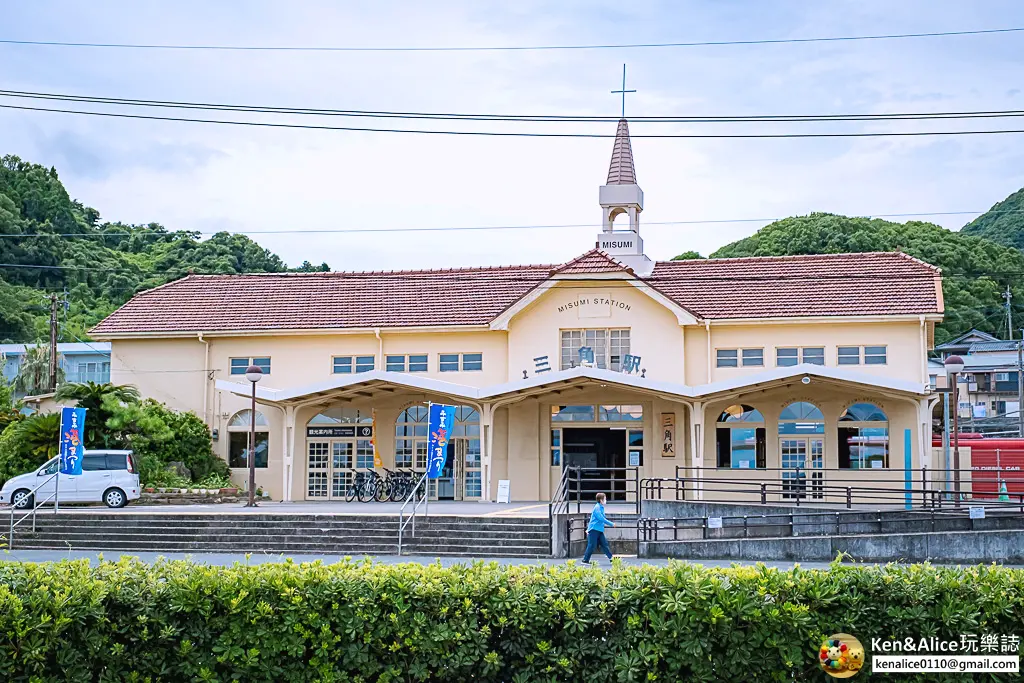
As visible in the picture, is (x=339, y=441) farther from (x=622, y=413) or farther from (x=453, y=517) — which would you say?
(x=453, y=517)

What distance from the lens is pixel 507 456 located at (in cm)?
2862

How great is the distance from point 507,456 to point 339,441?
15.2 ft

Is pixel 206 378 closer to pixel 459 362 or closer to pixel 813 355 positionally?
pixel 459 362

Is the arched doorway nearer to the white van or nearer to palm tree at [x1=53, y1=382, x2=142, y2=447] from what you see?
the white van

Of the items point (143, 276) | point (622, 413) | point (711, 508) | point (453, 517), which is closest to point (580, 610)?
point (453, 517)

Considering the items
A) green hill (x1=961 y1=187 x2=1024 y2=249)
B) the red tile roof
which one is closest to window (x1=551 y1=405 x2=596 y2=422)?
the red tile roof

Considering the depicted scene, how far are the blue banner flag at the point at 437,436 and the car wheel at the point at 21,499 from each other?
9.03 m

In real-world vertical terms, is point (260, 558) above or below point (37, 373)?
below

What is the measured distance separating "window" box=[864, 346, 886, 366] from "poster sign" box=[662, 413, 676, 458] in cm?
488

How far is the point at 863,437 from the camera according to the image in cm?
2700

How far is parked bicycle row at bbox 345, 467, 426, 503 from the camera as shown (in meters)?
27.6

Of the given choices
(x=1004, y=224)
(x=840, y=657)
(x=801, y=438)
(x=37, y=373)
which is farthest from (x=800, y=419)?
(x=1004, y=224)

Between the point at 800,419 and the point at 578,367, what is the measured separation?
581cm

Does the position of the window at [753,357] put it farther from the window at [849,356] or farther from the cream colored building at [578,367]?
the window at [849,356]
